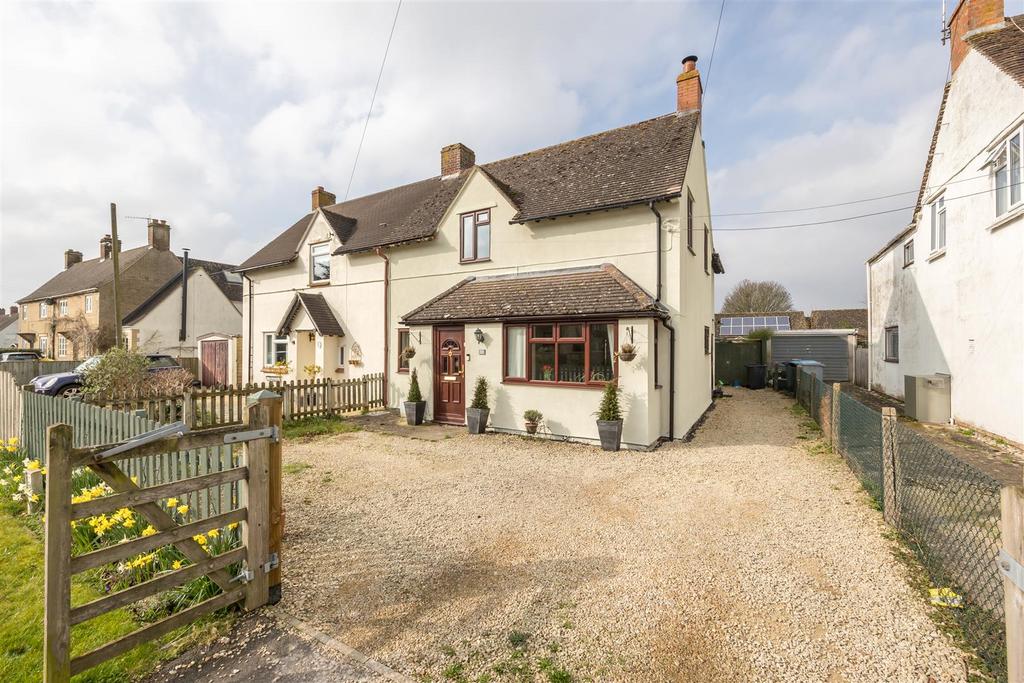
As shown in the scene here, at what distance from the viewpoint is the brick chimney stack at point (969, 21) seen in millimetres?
11766

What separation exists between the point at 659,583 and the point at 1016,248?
1087 centimetres

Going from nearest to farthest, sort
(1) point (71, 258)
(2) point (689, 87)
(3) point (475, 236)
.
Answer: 1. (2) point (689, 87)
2. (3) point (475, 236)
3. (1) point (71, 258)

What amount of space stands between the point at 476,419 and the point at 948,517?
359 inches

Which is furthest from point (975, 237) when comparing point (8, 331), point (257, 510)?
point (8, 331)

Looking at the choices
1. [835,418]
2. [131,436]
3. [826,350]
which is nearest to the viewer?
[131,436]

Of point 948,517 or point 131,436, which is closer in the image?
point 948,517

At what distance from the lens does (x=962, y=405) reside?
36.9 ft

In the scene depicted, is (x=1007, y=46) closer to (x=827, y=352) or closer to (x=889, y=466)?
(x=889, y=466)

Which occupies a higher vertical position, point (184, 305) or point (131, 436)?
point (184, 305)

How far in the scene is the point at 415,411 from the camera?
13.2 meters

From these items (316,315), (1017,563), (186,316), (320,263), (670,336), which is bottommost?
(1017,563)

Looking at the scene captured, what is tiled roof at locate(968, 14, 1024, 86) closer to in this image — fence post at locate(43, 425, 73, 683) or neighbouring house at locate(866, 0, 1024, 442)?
neighbouring house at locate(866, 0, 1024, 442)

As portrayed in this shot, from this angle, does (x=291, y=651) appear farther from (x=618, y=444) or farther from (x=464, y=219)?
(x=464, y=219)

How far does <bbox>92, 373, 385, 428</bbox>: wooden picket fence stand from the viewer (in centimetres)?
1013
